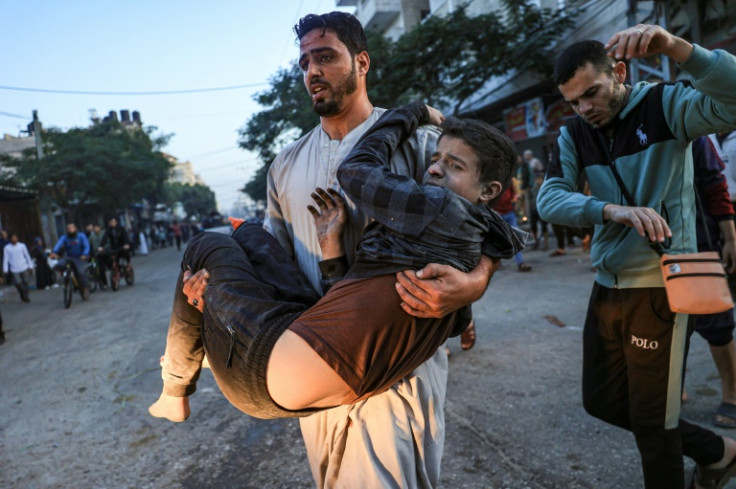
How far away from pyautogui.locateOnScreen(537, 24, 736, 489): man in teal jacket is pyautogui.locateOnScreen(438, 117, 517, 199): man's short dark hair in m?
0.58

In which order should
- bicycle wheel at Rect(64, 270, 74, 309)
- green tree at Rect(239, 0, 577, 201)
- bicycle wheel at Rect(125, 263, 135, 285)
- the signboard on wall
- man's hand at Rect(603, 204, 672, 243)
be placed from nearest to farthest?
man's hand at Rect(603, 204, 672, 243) → bicycle wheel at Rect(64, 270, 74, 309) → green tree at Rect(239, 0, 577, 201) → the signboard on wall → bicycle wheel at Rect(125, 263, 135, 285)

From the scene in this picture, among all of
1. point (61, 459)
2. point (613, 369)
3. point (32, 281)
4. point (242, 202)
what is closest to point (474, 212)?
point (613, 369)

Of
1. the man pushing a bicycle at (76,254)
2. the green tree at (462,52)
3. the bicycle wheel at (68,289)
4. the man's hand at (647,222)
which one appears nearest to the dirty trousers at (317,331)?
the man's hand at (647,222)

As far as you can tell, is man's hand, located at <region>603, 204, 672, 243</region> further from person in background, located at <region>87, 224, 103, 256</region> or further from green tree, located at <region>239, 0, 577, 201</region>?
person in background, located at <region>87, 224, 103, 256</region>

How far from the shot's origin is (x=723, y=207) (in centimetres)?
270

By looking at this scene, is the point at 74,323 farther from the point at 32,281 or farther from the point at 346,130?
the point at 32,281

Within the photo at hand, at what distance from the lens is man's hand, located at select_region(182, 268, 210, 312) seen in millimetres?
1515

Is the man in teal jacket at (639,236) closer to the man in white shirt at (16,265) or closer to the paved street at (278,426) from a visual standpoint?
the paved street at (278,426)

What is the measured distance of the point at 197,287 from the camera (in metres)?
1.52

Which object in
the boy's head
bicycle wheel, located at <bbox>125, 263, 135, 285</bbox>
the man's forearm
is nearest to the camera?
the man's forearm

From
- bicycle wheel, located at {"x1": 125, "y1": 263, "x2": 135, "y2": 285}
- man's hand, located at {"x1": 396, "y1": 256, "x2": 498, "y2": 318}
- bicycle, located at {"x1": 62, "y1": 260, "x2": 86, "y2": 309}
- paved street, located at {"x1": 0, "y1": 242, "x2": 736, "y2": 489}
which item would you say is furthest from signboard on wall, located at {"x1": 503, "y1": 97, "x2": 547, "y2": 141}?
man's hand, located at {"x1": 396, "y1": 256, "x2": 498, "y2": 318}

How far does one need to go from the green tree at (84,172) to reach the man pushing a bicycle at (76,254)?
44.8ft

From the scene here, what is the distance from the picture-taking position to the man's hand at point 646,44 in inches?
62.1

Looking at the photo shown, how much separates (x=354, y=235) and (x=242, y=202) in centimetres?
11941
